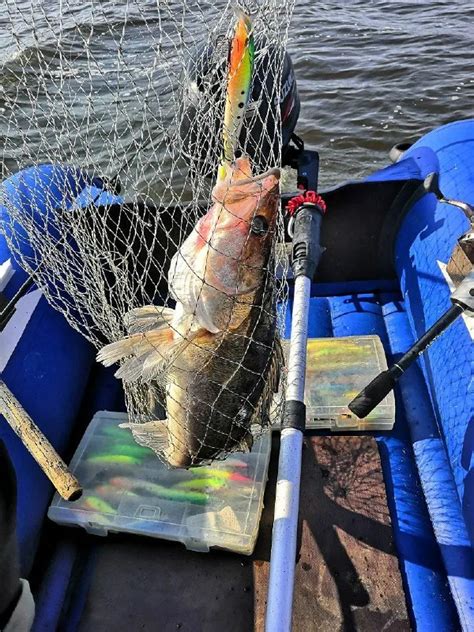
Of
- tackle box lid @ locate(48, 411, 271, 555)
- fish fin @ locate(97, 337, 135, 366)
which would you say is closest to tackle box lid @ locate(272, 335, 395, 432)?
tackle box lid @ locate(48, 411, 271, 555)

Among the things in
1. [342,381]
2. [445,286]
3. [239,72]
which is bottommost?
[342,381]

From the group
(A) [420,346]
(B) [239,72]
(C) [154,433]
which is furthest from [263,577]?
(B) [239,72]

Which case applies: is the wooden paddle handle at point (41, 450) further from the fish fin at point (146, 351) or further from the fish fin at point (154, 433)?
the fish fin at point (146, 351)

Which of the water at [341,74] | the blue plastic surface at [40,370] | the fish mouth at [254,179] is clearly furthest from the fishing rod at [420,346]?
the water at [341,74]

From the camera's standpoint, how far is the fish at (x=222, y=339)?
6.61 feet

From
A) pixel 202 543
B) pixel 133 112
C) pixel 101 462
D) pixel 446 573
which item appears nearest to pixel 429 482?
pixel 446 573

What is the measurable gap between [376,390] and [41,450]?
1558mm

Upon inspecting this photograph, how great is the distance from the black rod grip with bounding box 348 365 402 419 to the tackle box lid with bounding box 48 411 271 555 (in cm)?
60

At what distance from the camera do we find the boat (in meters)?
2.45

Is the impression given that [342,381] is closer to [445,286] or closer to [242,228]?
[445,286]

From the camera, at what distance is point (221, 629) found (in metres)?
2.44

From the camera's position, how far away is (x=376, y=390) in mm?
2537

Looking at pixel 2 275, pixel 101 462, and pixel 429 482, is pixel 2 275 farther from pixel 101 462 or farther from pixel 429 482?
pixel 429 482

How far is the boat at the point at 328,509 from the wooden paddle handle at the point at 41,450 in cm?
30
